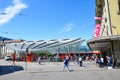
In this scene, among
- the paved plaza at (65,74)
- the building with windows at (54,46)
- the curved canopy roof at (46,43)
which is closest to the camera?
the paved plaza at (65,74)

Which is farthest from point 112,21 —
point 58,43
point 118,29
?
point 58,43

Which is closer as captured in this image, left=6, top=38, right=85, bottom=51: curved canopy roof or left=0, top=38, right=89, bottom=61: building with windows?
left=0, top=38, right=89, bottom=61: building with windows

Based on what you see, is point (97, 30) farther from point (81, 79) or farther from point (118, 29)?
point (81, 79)

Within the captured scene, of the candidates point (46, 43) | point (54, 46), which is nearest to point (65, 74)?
point (54, 46)

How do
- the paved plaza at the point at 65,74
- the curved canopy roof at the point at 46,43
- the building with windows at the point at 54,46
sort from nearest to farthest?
the paved plaza at the point at 65,74, the building with windows at the point at 54,46, the curved canopy roof at the point at 46,43

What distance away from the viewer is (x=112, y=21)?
35500 mm

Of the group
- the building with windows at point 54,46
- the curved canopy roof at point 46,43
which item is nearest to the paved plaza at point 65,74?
the building with windows at point 54,46

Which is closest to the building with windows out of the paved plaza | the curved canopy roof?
the curved canopy roof

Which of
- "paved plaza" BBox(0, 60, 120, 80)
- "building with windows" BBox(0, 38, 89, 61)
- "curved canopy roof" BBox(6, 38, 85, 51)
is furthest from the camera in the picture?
"curved canopy roof" BBox(6, 38, 85, 51)

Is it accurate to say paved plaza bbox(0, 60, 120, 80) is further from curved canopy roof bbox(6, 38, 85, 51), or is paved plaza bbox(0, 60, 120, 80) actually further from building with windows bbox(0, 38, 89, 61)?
curved canopy roof bbox(6, 38, 85, 51)

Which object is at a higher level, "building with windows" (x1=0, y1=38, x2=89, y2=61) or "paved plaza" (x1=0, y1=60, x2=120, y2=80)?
"building with windows" (x1=0, y1=38, x2=89, y2=61)

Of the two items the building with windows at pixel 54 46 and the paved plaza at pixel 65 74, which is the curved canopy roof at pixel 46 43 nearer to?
the building with windows at pixel 54 46

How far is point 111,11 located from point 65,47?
92.4 meters

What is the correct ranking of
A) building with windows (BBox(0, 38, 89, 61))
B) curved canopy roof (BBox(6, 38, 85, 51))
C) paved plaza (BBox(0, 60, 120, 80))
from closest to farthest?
paved plaza (BBox(0, 60, 120, 80)) → building with windows (BBox(0, 38, 89, 61)) → curved canopy roof (BBox(6, 38, 85, 51))
